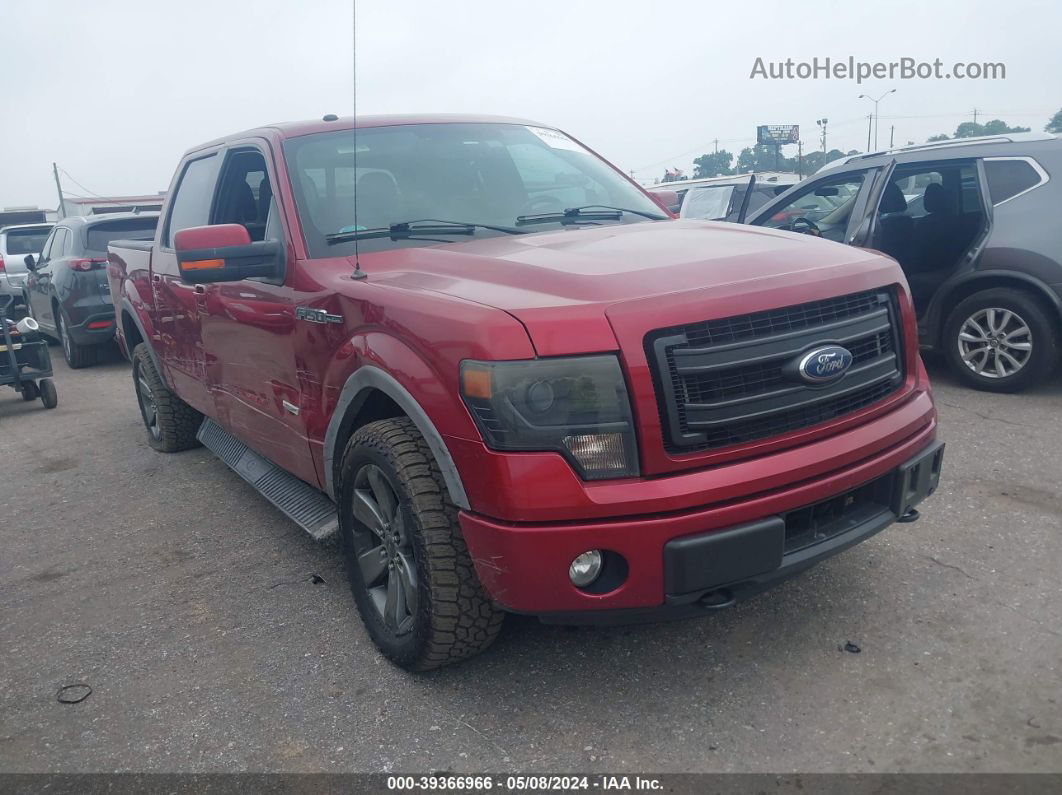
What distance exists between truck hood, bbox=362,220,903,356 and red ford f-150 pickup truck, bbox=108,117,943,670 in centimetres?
1

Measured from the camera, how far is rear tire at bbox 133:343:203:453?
587cm

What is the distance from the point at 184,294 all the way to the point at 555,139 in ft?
6.95

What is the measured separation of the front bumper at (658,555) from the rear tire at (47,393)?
6.86m

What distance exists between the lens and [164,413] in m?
5.91

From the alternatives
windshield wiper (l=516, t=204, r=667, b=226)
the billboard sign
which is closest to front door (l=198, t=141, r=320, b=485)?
windshield wiper (l=516, t=204, r=667, b=226)

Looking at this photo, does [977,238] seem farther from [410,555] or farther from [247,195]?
[410,555]

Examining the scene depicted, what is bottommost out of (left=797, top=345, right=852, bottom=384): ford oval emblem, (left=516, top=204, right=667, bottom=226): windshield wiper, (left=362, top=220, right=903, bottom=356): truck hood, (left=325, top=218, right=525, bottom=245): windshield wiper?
(left=797, top=345, right=852, bottom=384): ford oval emblem

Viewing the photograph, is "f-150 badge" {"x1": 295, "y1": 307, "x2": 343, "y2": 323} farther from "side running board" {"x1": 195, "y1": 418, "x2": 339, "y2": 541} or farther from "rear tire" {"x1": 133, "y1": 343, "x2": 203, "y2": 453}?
"rear tire" {"x1": 133, "y1": 343, "x2": 203, "y2": 453}

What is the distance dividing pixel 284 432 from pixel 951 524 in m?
2.95

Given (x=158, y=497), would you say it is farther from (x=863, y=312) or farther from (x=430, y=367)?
(x=863, y=312)

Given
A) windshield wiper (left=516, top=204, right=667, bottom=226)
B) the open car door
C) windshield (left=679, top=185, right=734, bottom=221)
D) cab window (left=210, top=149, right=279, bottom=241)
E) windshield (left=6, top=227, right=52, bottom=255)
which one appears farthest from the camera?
windshield (left=6, top=227, right=52, bottom=255)

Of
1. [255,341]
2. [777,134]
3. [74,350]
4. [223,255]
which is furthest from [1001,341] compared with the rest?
[777,134]

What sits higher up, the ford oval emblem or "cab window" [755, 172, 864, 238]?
"cab window" [755, 172, 864, 238]

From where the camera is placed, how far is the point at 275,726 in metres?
2.80
